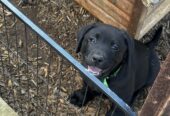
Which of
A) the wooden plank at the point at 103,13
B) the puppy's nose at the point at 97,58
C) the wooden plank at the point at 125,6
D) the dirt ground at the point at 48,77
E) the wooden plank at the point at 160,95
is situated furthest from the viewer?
the wooden plank at the point at 103,13

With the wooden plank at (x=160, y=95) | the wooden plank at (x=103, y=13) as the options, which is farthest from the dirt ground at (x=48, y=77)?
the wooden plank at (x=160, y=95)

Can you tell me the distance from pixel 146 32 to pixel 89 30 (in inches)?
32.4

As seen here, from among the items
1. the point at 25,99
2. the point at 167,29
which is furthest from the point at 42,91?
the point at 167,29

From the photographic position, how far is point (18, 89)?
11.0 ft

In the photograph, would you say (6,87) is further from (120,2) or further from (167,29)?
(167,29)

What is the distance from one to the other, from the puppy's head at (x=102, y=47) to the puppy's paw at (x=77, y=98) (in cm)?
45

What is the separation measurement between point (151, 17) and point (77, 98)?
0.85 meters

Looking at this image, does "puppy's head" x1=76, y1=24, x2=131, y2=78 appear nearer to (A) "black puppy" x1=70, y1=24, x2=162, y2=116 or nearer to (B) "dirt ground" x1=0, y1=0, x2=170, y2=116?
(A) "black puppy" x1=70, y1=24, x2=162, y2=116

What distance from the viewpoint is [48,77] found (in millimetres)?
3271

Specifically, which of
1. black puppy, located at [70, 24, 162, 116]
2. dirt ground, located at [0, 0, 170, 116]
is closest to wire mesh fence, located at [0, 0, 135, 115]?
dirt ground, located at [0, 0, 170, 116]

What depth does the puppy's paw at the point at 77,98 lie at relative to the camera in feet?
10.9

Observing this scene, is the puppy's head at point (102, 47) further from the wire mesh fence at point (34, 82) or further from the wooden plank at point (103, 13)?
the wooden plank at point (103, 13)

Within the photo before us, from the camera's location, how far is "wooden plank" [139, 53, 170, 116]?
53.9 inches

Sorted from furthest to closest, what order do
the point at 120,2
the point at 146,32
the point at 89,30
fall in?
the point at 146,32 → the point at 120,2 → the point at 89,30
